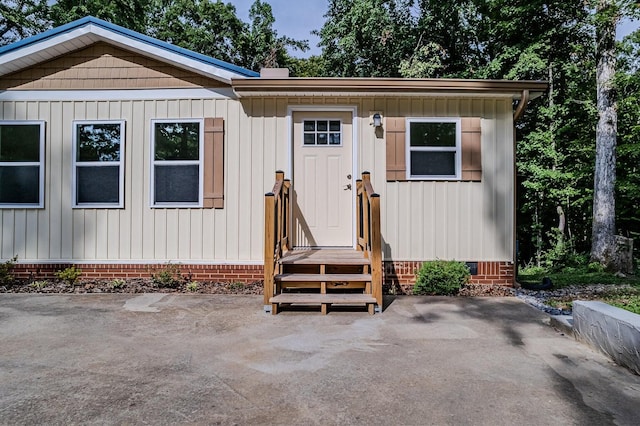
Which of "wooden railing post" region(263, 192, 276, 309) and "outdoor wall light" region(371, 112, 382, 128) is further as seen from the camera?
"outdoor wall light" region(371, 112, 382, 128)

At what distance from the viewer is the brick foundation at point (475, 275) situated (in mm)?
5500

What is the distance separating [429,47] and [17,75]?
11.2 meters

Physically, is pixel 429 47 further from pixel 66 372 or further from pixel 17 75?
pixel 66 372

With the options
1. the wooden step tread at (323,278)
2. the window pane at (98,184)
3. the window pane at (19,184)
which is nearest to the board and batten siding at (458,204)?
the wooden step tread at (323,278)

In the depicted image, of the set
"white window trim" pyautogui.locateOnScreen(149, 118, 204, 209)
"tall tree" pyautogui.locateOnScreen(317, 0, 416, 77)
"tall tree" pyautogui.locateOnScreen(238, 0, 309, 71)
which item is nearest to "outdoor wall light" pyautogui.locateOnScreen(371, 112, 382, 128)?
"white window trim" pyautogui.locateOnScreen(149, 118, 204, 209)

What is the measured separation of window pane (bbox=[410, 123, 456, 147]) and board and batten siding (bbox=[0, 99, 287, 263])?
74.5 inches

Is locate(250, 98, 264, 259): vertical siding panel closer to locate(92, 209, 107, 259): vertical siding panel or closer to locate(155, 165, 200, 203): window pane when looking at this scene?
locate(155, 165, 200, 203): window pane

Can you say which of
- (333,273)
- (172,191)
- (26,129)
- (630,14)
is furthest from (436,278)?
(630,14)

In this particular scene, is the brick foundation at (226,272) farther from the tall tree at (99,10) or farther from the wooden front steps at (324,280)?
the tall tree at (99,10)

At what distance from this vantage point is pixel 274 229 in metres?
4.29

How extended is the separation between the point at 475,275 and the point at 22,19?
17935 millimetres

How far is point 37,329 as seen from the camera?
11.9 feet

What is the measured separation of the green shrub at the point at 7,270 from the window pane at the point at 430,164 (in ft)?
19.2

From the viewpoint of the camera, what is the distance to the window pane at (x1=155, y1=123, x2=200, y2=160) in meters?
5.67
